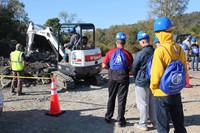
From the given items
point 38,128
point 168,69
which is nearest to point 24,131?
point 38,128

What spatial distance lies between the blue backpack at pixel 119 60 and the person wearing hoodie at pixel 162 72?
6.41ft

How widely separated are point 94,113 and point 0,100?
100 inches

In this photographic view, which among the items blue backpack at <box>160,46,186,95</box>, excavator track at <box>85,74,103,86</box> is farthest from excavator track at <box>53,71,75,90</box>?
blue backpack at <box>160,46,186,95</box>

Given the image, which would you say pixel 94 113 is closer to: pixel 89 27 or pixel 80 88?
pixel 80 88

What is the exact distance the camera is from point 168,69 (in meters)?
4.04

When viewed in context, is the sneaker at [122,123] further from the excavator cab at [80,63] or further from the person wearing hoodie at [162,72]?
the excavator cab at [80,63]

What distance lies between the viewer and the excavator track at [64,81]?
10.9 metres

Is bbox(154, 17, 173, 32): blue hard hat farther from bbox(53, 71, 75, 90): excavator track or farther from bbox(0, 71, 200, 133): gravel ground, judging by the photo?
bbox(53, 71, 75, 90): excavator track

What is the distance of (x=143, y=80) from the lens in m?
5.89

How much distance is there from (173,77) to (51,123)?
371 cm

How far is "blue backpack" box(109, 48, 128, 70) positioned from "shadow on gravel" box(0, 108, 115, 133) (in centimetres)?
133

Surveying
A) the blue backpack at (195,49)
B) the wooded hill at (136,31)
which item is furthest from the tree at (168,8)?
the blue backpack at (195,49)

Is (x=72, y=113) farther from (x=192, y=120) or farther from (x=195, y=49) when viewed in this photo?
(x=195, y=49)

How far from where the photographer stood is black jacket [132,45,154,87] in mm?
5797
